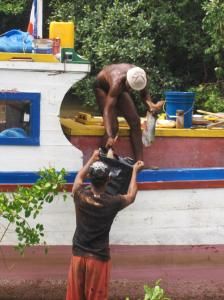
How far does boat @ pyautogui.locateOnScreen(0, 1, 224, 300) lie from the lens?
22.7 ft

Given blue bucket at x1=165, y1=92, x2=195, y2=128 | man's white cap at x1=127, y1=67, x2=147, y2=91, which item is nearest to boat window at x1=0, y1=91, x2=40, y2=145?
man's white cap at x1=127, y1=67, x2=147, y2=91

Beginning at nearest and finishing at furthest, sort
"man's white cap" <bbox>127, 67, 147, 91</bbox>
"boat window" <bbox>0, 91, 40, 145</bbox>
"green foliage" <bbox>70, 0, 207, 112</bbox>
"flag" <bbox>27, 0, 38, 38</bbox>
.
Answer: "man's white cap" <bbox>127, 67, 147, 91</bbox>
"boat window" <bbox>0, 91, 40, 145</bbox>
"flag" <bbox>27, 0, 38, 38</bbox>
"green foliage" <bbox>70, 0, 207, 112</bbox>

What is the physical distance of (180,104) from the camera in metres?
7.94

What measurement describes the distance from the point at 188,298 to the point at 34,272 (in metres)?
1.56

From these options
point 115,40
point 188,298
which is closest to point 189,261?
point 188,298

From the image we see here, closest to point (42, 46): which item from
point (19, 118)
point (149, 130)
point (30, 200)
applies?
point (19, 118)

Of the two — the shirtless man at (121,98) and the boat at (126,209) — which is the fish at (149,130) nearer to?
the shirtless man at (121,98)

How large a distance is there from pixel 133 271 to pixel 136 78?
1.92m

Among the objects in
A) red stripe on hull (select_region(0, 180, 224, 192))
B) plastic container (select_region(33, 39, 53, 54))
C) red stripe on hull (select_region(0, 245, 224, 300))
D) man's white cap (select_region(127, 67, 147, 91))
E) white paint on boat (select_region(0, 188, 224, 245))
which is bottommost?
red stripe on hull (select_region(0, 245, 224, 300))

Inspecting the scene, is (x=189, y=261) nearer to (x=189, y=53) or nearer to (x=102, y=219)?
(x=102, y=219)

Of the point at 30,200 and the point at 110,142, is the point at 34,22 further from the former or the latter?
the point at 30,200

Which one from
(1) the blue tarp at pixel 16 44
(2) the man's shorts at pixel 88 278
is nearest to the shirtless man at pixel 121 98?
(1) the blue tarp at pixel 16 44

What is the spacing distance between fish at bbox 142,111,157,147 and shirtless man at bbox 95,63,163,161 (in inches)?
1.9

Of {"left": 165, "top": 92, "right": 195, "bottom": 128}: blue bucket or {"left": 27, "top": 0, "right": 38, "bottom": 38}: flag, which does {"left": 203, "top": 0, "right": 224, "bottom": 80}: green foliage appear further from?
{"left": 27, "top": 0, "right": 38, "bottom": 38}: flag
